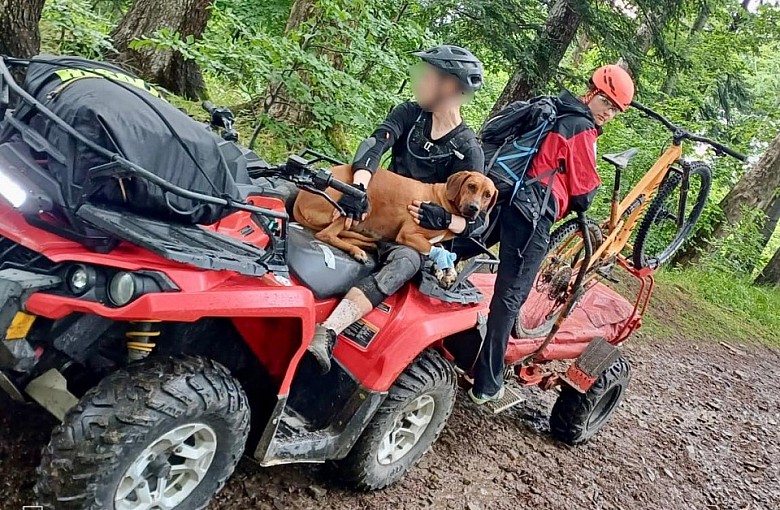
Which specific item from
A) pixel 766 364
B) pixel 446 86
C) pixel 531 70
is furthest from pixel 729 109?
pixel 446 86

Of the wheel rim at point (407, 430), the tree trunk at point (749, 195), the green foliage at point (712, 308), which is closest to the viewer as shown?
the wheel rim at point (407, 430)

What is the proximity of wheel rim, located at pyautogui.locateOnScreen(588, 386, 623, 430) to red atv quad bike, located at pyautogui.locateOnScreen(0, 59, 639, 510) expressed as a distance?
7.38 feet

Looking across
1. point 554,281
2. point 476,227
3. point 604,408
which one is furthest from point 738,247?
point 476,227

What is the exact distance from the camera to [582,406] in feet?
16.5

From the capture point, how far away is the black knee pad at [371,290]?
3.40 m

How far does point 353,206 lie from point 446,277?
752 mm

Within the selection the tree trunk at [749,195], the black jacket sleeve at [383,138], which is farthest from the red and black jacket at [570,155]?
the tree trunk at [749,195]

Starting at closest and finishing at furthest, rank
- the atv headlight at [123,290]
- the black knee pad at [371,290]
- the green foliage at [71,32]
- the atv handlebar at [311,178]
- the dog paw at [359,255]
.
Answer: the atv headlight at [123,290] < the atv handlebar at [311,178] < the black knee pad at [371,290] < the dog paw at [359,255] < the green foliage at [71,32]

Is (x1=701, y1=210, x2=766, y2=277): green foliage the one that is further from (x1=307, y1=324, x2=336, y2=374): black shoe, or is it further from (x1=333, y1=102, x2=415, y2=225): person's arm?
(x1=307, y1=324, x2=336, y2=374): black shoe

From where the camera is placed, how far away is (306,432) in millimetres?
3258

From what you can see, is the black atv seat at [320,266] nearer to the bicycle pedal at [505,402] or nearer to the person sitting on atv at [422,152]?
the person sitting on atv at [422,152]

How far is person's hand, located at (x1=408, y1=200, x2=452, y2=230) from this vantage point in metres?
3.72

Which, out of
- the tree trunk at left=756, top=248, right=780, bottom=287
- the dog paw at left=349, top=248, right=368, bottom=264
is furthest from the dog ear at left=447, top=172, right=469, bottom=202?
the tree trunk at left=756, top=248, right=780, bottom=287

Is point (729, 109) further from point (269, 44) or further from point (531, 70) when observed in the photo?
point (269, 44)
